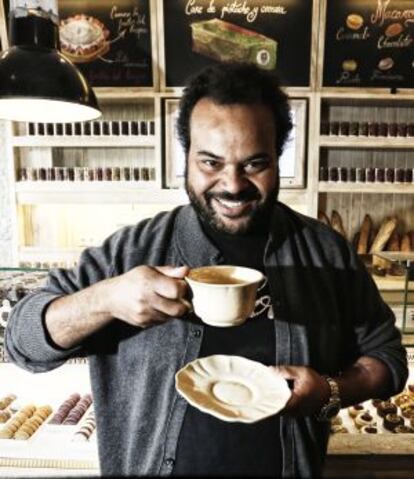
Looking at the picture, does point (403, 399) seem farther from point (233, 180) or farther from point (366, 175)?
point (366, 175)

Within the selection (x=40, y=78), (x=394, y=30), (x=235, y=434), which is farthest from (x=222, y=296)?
(x=394, y=30)

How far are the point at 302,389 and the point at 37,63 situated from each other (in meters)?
1.64

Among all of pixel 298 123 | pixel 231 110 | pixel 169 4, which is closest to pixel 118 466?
pixel 231 110

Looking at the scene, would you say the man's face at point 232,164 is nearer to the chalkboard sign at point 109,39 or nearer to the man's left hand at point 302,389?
the man's left hand at point 302,389

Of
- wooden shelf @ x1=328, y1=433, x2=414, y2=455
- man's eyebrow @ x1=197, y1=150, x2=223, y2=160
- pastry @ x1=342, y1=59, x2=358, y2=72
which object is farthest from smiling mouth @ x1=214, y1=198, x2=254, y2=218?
pastry @ x1=342, y1=59, x2=358, y2=72

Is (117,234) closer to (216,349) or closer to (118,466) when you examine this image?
(216,349)

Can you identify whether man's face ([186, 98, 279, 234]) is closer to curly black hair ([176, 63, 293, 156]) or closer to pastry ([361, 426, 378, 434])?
curly black hair ([176, 63, 293, 156])

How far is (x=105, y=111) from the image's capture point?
4398mm

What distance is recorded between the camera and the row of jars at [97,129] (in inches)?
163

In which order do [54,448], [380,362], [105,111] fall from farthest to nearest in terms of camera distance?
[105,111] → [54,448] → [380,362]

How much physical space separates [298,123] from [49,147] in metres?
2.43

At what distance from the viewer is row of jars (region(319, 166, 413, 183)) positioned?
4137 mm

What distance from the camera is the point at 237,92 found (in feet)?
4.48

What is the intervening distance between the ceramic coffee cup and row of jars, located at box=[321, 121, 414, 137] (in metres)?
3.40
